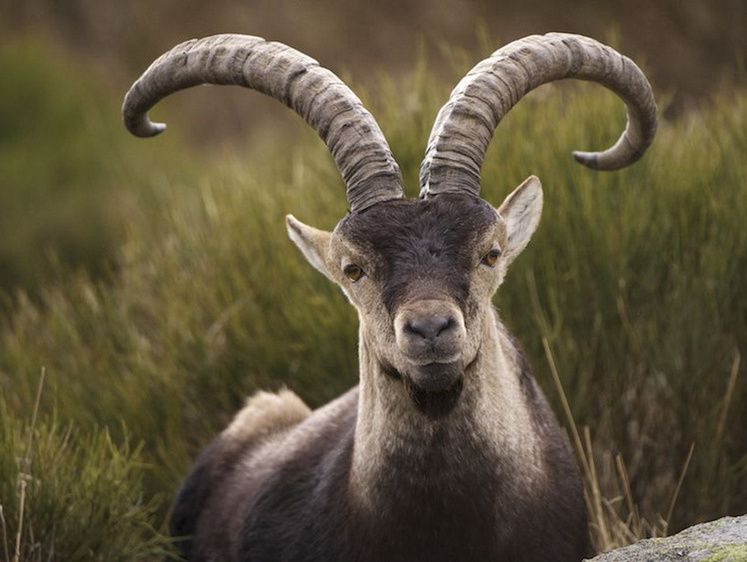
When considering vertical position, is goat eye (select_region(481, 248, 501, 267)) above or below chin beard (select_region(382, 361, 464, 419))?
above

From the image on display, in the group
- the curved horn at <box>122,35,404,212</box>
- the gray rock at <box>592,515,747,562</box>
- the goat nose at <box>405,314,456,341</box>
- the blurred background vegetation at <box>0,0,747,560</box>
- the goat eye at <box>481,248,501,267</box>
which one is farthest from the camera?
the blurred background vegetation at <box>0,0,747,560</box>

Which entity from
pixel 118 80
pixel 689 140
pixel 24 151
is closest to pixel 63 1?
pixel 118 80

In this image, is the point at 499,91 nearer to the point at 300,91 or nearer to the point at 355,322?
the point at 300,91

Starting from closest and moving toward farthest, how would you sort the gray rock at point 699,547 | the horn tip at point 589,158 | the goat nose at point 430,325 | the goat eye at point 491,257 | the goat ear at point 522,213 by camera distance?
the gray rock at point 699,547, the goat nose at point 430,325, the goat eye at point 491,257, the goat ear at point 522,213, the horn tip at point 589,158

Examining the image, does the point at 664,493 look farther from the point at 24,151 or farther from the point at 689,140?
the point at 24,151

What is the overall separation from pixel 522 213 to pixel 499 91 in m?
0.48

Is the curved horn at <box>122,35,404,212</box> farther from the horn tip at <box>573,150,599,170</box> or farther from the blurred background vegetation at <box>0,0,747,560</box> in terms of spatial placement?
the blurred background vegetation at <box>0,0,747,560</box>

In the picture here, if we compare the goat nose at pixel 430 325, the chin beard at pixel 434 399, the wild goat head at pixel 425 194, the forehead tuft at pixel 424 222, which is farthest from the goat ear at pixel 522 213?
the goat nose at pixel 430 325

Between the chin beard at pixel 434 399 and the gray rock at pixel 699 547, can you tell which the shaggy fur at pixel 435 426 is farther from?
the gray rock at pixel 699 547

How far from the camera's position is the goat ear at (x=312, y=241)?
4.59 meters

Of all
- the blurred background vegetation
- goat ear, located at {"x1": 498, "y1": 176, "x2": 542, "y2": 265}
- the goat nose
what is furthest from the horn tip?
the goat nose

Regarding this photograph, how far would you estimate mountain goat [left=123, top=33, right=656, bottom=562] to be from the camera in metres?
3.90

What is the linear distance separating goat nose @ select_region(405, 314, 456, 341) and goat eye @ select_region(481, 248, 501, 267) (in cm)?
53

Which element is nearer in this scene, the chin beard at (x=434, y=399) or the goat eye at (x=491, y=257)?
the chin beard at (x=434, y=399)
